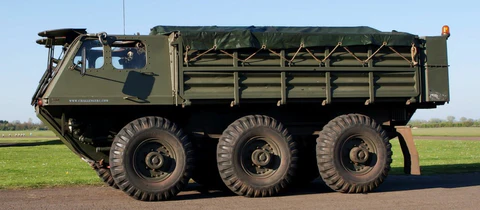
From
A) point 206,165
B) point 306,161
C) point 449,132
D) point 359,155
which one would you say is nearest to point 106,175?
point 206,165

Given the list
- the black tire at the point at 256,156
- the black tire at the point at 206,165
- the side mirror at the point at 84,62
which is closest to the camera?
the side mirror at the point at 84,62

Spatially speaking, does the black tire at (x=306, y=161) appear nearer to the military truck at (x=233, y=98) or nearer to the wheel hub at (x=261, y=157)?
the military truck at (x=233, y=98)

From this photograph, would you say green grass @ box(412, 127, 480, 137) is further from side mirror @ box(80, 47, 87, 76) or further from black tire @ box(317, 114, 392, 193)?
side mirror @ box(80, 47, 87, 76)

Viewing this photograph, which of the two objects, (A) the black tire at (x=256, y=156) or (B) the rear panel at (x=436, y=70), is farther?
(B) the rear panel at (x=436, y=70)

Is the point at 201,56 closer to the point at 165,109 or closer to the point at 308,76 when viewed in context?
the point at 165,109

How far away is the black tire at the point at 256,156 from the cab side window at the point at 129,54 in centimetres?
191

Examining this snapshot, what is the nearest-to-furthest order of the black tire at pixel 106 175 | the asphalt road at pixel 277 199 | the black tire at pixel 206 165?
1. the asphalt road at pixel 277 199
2. the black tire at pixel 206 165
3. the black tire at pixel 106 175

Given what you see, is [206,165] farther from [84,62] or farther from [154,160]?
[84,62]

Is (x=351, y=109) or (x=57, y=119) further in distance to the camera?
(x=351, y=109)

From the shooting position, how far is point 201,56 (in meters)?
10.9

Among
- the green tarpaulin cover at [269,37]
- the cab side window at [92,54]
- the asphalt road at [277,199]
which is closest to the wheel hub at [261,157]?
the asphalt road at [277,199]

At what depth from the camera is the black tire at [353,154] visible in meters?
11.2

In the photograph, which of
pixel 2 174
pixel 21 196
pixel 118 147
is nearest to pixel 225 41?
pixel 118 147

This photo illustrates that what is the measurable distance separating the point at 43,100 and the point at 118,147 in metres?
1.43
